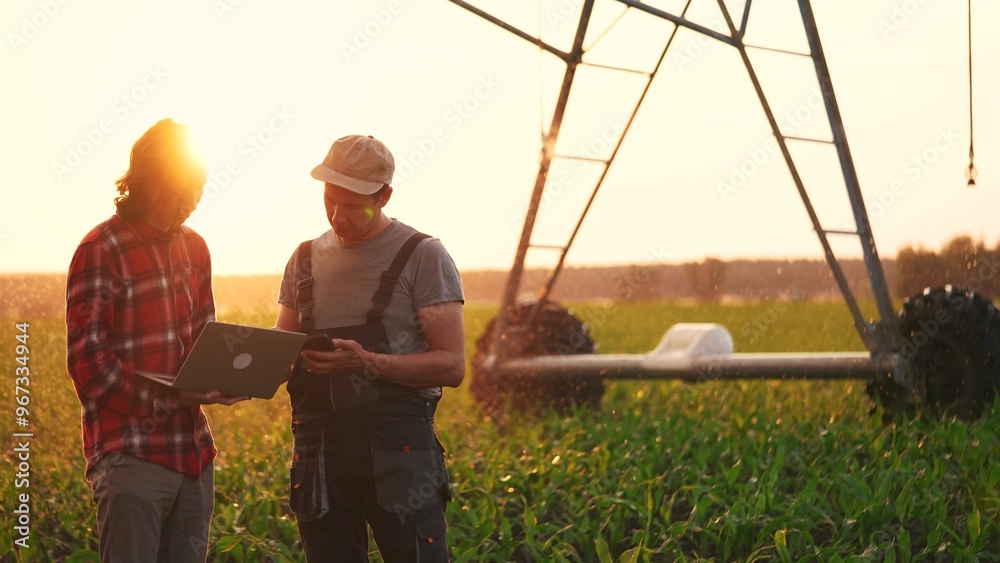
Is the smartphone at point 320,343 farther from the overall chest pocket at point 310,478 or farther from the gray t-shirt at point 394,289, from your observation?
the overall chest pocket at point 310,478

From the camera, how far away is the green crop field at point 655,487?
4539 millimetres

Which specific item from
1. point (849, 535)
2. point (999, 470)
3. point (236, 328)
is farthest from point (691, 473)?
point (236, 328)

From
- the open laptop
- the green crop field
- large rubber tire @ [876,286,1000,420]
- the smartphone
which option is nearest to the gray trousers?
the open laptop

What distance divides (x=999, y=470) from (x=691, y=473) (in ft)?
4.64

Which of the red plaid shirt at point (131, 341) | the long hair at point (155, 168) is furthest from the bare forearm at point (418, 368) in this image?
the long hair at point (155, 168)

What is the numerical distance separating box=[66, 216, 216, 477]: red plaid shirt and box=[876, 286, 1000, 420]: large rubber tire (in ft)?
16.7

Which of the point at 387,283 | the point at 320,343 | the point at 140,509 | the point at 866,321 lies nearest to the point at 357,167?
the point at 387,283

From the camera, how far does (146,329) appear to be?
2.80 m

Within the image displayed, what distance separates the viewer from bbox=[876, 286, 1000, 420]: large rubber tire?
657 cm

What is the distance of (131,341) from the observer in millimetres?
2787

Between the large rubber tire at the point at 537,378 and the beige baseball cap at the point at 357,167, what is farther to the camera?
the large rubber tire at the point at 537,378

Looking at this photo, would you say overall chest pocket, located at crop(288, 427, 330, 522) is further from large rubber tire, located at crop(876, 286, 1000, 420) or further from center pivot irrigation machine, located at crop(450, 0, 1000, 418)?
large rubber tire, located at crop(876, 286, 1000, 420)

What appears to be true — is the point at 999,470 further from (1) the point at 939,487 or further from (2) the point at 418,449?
(2) the point at 418,449

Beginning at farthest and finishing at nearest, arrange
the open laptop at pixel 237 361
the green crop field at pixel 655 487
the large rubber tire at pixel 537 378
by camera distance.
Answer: the large rubber tire at pixel 537 378 < the green crop field at pixel 655 487 < the open laptop at pixel 237 361
